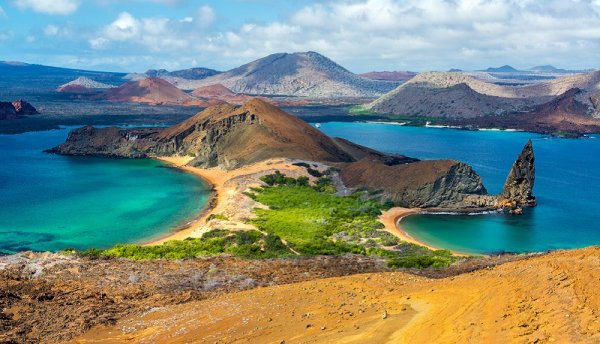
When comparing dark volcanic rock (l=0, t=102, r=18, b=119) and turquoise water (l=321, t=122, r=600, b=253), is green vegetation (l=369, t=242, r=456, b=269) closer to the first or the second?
turquoise water (l=321, t=122, r=600, b=253)

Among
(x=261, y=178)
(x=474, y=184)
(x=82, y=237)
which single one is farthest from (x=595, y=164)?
(x=82, y=237)

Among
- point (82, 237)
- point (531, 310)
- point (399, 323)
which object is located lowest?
point (82, 237)

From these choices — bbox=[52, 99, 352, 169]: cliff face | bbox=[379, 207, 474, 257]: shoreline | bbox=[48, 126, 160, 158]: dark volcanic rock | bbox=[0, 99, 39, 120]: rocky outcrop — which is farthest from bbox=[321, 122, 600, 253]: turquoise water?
bbox=[0, 99, 39, 120]: rocky outcrop

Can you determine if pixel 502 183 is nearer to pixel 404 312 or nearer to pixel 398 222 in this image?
pixel 398 222

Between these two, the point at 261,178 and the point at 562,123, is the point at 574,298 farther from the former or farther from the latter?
the point at 562,123

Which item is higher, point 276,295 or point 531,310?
point 531,310

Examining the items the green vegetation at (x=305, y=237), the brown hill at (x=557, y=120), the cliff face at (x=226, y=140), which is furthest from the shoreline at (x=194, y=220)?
the brown hill at (x=557, y=120)

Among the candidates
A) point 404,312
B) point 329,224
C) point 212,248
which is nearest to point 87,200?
point 212,248
